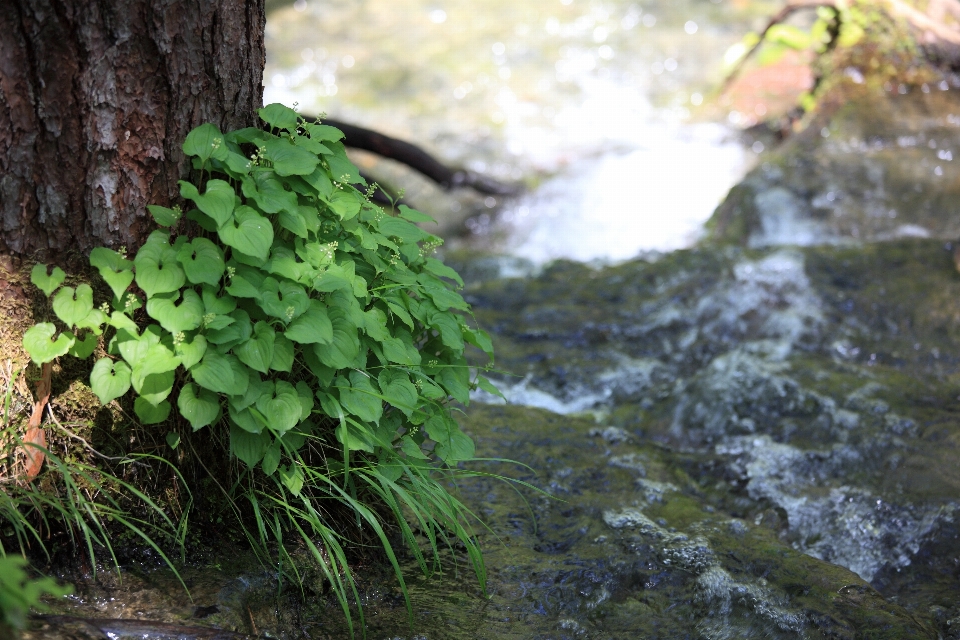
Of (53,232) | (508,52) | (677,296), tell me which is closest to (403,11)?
(508,52)

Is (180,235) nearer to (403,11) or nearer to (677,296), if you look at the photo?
(677,296)

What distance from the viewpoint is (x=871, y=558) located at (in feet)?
9.50

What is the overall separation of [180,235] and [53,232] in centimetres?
28

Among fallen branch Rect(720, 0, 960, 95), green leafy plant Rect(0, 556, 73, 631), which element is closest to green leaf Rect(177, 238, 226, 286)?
green leafy plant Rect(0, 556, 73, 631)

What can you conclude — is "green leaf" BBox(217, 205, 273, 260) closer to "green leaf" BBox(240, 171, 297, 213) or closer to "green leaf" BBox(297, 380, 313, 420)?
"green leaf" BBox(240, 171, 297, 213)

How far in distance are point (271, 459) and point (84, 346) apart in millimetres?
504

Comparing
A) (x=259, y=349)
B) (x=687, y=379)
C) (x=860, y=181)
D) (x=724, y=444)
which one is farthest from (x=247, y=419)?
(x=860, y=181)

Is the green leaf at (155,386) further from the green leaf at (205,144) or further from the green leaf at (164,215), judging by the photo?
the green leaf at (205,144)

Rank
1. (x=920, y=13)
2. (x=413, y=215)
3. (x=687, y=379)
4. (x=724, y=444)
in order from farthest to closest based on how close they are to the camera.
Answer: (x=920, y=13) → (x=687, y=379) → (x=724, y=444) → (x=413, y=215)

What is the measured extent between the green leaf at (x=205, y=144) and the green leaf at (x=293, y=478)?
0.76 meters

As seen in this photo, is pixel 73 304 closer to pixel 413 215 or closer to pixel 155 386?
pixel 155 386

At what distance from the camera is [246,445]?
6.38 ft

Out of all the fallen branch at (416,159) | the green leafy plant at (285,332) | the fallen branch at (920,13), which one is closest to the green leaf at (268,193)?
the green leafy plant at (285,332)

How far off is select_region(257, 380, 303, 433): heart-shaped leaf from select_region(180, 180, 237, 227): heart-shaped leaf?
41cm
